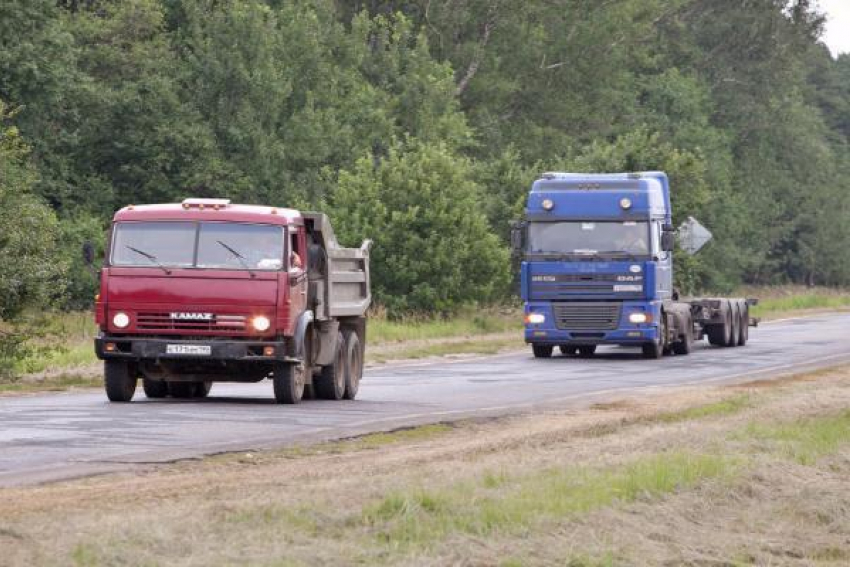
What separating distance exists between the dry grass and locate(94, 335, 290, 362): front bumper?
14.1 feet

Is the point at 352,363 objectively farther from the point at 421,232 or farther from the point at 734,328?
the point at 421,232

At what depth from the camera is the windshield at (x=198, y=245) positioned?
76.3 feet

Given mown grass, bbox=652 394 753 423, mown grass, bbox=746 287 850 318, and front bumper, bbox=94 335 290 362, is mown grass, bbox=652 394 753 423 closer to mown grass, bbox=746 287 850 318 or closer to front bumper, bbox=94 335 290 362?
front bumper, bbox=94 335 290 362

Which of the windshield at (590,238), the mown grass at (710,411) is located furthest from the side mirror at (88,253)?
the windshield at (590,238)

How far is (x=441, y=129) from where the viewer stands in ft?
249

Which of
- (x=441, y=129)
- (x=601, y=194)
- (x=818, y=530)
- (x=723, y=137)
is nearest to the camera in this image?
(x=818, y=530)

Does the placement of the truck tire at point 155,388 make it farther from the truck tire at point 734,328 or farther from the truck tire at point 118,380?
the truck tire at point 734,328

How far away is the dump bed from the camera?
80.3ft

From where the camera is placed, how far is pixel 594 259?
38.7 meters

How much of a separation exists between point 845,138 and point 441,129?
206 feet

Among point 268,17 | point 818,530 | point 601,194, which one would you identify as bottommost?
Result: point 818,530

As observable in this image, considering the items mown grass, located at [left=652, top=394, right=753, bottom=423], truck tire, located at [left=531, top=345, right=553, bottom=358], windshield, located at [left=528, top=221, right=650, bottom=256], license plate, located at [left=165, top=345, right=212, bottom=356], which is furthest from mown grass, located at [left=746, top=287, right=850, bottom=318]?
license plate, located at [left=165, top=345, right=212, bottom=356]

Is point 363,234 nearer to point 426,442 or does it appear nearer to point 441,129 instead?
point 441,129

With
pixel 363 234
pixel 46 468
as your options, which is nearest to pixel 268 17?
pixel 363 234
